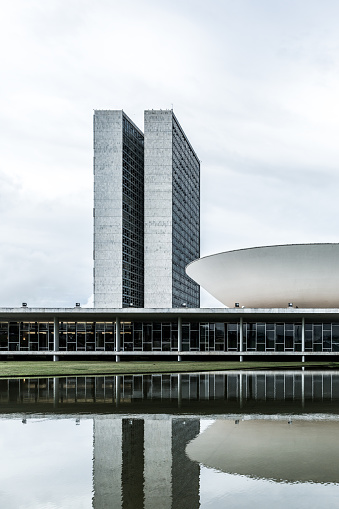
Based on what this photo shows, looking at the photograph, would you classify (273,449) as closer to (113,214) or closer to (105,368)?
(105,368)

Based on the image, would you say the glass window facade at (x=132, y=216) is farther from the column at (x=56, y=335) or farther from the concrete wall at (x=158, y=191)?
the column at (x=56, y=335)

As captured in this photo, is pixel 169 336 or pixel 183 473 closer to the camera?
pixel 183 473

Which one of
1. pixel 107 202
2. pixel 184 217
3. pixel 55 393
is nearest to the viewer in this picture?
pixel 55 393

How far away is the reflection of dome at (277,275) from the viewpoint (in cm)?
3550

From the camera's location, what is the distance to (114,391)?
16016 mm

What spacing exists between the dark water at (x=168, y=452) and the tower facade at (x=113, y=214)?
79603mm

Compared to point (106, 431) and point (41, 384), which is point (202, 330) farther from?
point (106, 431)

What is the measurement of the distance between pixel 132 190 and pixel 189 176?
20.3 m

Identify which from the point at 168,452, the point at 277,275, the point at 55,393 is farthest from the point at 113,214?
the point at 168,452

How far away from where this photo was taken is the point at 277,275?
37000 mm

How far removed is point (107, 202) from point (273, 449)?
89527 millimetres

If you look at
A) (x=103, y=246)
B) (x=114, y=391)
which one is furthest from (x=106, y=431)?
(x=103, y=246)

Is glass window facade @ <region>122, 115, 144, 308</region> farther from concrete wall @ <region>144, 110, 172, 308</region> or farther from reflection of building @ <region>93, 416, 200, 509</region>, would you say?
reflection of building @ <region>93, 416, 200, 509</region>

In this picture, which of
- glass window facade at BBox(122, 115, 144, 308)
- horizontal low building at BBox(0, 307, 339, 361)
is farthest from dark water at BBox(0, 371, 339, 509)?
glass window facade at BBox(122, 115, 144, 308)
